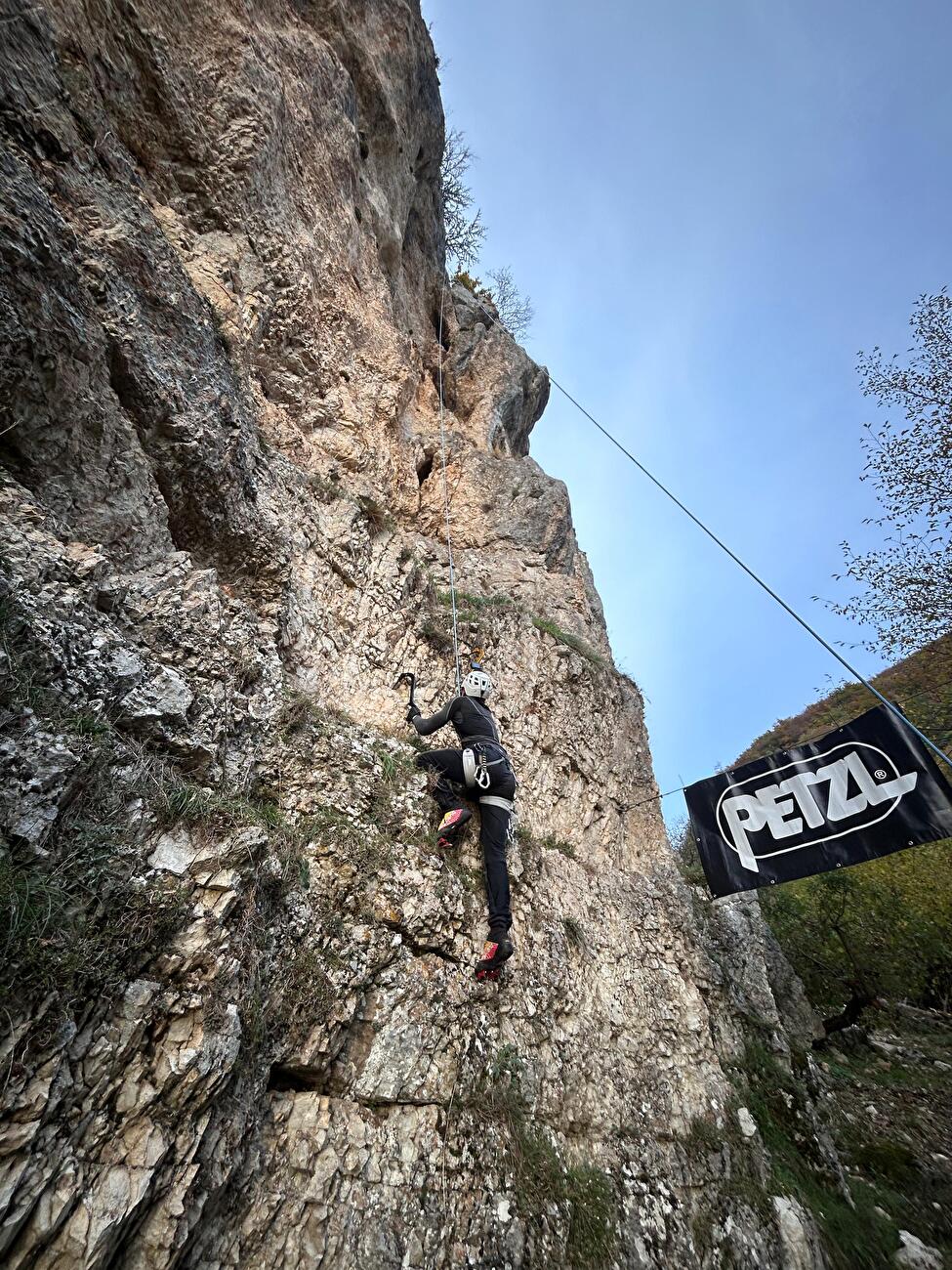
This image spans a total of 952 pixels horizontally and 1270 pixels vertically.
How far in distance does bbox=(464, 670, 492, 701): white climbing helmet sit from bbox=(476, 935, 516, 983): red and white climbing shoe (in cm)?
219

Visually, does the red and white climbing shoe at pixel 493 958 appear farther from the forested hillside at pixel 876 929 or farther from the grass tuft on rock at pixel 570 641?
the forested hillside at pixel 876 929

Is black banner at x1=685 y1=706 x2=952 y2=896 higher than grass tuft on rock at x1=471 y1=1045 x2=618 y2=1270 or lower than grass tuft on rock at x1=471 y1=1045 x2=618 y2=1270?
higher

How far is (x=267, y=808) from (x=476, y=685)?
7.88ft

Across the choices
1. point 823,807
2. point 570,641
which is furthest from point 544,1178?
point 570,641

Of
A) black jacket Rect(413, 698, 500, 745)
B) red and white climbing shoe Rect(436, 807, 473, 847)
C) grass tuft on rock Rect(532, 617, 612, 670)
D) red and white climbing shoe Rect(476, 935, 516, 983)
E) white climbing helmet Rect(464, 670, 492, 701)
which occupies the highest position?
grass tuft on rock Rect(532, 617, 612, 670)

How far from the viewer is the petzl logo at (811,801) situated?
15.7 feet

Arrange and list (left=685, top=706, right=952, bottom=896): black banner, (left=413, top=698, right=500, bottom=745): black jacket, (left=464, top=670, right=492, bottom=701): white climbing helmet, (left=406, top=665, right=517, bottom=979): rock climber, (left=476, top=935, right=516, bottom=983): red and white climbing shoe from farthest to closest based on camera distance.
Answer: (left=464, top=670, right=492, bottom=701): white climbing helmet
(left=413, top=698, right=500, bottom=745): black jacket
(left=685, top=706, right=952, bottom=896): black banner
(left=406, top=665, right=517, bottom=979): rock climber
(left=476, top=935, right=516, bottom=983): red and white climbing shoe

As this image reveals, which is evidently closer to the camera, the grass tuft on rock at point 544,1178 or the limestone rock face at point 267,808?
the limestone rock face at point 267,808

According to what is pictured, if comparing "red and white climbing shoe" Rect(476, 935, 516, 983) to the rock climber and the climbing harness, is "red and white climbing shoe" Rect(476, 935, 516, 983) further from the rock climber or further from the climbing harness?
the climbing harness

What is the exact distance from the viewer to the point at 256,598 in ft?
15.7

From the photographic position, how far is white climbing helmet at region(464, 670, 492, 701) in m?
5.52

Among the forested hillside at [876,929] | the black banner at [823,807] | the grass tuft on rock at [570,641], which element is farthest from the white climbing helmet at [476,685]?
the forested hillside at [876,929]

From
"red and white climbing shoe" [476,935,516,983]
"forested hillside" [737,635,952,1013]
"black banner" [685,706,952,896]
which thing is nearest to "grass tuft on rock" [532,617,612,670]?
"black banner" [685,706,952,896]

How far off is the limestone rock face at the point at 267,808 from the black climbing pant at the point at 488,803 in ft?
0.65
